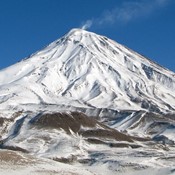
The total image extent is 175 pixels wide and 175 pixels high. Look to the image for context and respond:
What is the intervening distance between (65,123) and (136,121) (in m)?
61.0

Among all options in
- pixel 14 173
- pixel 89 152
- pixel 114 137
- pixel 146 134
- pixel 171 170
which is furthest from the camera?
pixel 146 134

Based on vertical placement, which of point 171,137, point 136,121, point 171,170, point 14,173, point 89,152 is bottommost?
point 14,173

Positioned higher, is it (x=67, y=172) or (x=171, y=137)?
(x=171, y=137)

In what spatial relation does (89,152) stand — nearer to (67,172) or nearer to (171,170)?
(171,170)

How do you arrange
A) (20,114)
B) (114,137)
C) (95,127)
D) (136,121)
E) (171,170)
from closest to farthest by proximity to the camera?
(171,170), (114,137), (95,127), (20,114), (136,121)

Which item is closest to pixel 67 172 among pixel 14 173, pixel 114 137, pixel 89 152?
pixel 14 173

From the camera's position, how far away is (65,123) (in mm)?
142500

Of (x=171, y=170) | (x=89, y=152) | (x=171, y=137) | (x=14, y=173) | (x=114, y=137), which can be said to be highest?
(x=171, y=137)

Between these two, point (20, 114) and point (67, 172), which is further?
point (20, 114)

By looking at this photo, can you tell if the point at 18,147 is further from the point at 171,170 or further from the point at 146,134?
the point at 146,134

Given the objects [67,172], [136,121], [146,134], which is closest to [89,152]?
[67,172]

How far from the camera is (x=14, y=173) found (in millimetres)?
58188

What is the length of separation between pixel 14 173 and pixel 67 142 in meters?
59.0

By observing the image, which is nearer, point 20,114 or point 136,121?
point 20,114
